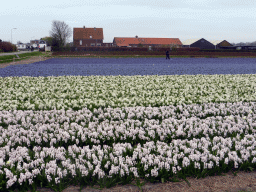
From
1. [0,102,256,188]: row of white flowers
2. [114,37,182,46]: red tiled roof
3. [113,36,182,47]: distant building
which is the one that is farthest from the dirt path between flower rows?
[114,37,182,46]: red tiled roof

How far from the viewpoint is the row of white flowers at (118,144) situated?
502 cm

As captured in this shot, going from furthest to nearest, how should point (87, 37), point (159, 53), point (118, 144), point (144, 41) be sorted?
point (144, 41)
point (87, 37)
point (159, 53)
point (118, 144)

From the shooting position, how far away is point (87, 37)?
102 meters

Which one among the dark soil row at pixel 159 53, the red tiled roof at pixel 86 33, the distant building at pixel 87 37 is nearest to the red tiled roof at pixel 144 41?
the distant building at pixel 87 37

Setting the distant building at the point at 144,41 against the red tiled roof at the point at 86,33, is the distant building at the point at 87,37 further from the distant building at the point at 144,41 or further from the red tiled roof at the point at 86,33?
the distant building at the point at 144,41

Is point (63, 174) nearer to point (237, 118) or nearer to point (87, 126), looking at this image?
point (87, 126)

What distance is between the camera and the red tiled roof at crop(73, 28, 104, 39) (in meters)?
102

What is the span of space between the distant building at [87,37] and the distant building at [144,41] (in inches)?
274

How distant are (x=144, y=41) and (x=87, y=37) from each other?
23.4 meters

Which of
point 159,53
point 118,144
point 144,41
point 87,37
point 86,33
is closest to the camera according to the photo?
point 118,144

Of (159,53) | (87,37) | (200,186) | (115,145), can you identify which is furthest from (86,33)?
(200,186)

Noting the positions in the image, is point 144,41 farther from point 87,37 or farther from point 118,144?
point 118,144

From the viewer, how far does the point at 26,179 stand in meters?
4.73

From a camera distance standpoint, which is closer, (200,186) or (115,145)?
(200,186)
